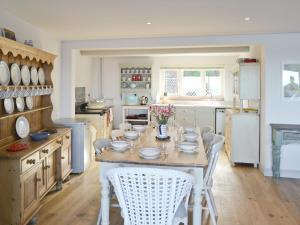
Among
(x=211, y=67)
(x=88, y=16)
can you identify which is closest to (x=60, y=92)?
(x=88, y=16)

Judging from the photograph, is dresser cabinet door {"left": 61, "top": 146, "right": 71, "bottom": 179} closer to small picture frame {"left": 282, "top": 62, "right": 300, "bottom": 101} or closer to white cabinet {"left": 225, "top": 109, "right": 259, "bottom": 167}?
white cabinet {"left": 225, "top": 109, "right": 259, "bottom": 167}

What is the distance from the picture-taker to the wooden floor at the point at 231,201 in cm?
310

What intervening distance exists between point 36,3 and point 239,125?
375cm

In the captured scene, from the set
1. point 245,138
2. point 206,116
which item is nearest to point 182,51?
point 245,138

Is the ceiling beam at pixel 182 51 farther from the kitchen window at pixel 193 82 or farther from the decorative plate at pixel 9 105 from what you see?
the decorative plate at pixel 9 105

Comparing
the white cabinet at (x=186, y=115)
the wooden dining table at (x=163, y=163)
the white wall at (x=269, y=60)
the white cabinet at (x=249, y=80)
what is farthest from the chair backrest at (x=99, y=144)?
the white cabinet at (x=186, y=115)

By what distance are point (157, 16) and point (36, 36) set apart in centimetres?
190

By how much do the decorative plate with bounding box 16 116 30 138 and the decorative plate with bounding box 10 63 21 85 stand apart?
46 centimetres

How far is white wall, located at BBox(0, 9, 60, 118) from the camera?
11.5 feet

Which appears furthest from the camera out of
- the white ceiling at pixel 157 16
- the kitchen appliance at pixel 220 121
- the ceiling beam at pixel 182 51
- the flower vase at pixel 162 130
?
the kitchen appliance at pixel 220 121

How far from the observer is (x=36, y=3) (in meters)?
3.06

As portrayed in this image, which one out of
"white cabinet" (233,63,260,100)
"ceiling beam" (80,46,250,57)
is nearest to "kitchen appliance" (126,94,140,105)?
"ceiling beam" (80,46,250,57)

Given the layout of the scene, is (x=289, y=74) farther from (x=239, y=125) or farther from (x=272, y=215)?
(x=272, y=215)

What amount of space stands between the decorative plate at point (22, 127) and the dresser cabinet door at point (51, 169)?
43 cm
